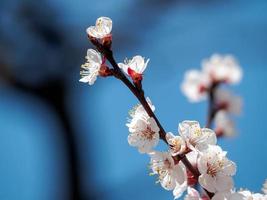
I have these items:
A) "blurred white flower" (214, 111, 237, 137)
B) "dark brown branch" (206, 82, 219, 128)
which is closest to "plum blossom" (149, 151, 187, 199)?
"dark brown branch" (206, 82, 219, 128)

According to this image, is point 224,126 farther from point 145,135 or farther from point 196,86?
point 145,135

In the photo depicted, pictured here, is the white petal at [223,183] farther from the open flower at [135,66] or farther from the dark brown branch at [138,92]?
the open flower at [135,66]

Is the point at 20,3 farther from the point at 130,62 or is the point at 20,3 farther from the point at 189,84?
the point at 130,62

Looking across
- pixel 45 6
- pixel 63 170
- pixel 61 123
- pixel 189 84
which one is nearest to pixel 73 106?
pixel 61 123

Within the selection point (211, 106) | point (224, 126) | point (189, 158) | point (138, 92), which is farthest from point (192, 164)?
point (224, 126)

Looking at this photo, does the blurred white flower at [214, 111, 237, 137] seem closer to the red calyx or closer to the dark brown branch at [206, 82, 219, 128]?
the dark brown branch at [206, 82, 219, 128]

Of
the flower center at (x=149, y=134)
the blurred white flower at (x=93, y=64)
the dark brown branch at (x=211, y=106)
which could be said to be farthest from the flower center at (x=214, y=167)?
the dark brown branch at (x=211, y=106)
